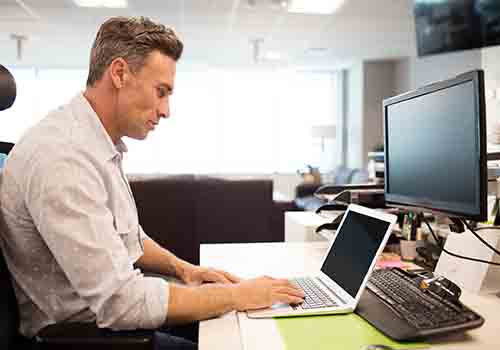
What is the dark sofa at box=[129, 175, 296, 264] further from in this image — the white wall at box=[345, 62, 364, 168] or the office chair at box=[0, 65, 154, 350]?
the white wall at box=[345, 62, 364, 168]

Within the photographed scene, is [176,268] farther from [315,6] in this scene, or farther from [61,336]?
[315,6]

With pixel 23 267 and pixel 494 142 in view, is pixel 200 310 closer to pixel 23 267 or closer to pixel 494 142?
pixel 23 267

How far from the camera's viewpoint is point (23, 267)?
90 centimetres

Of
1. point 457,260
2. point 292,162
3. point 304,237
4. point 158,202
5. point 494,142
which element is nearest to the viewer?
point 457,260

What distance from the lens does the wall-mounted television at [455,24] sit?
108 inches

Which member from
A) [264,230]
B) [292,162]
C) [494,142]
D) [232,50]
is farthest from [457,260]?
[292,162]

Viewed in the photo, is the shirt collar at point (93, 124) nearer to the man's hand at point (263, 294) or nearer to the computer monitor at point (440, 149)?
the man's hand at point (263, 294)

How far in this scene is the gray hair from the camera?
979 millimetres

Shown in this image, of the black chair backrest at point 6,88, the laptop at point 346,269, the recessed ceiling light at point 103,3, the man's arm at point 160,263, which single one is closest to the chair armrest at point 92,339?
the laptop at point 346,269

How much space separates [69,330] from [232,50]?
544cm

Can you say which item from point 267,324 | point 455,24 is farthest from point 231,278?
point 455,24

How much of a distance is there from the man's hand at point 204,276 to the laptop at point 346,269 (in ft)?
0.56

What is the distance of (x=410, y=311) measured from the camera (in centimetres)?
80

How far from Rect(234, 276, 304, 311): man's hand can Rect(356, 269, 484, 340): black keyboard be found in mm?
137
